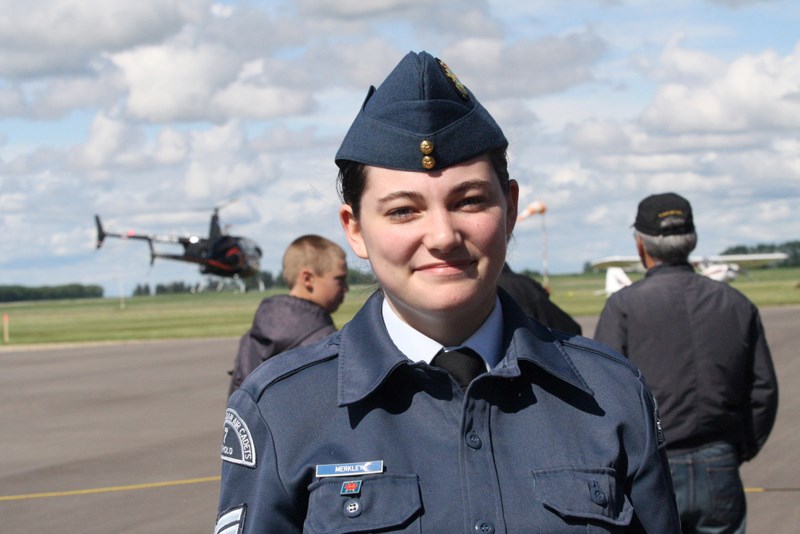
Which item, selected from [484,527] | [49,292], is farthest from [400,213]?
[49,292]

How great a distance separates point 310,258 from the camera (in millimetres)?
6344

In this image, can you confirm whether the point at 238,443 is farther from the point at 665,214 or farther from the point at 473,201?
the point at 665,214

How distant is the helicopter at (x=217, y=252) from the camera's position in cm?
7256

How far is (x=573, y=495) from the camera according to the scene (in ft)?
6.59

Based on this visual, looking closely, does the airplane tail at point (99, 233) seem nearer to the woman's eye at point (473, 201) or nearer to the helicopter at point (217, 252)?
the helicopter at point (217, 252)

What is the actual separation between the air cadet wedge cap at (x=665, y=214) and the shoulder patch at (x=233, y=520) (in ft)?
10.5

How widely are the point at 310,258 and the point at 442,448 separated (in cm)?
436

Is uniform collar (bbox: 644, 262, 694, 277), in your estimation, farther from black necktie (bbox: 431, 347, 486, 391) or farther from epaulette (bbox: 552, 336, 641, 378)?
black necktie (bbox: 431, 347, 486, 391)

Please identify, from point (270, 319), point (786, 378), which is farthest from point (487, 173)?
point (786, 378)

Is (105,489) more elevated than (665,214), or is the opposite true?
(665,214)

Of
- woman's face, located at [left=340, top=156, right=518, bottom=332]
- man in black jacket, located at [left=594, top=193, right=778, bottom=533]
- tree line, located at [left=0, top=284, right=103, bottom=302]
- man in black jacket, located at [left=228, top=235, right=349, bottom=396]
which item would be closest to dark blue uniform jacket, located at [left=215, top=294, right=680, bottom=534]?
woman's face, located at [left=340, top=156, right=518, bottom=332]

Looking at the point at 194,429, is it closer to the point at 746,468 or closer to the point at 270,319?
the point at 746,468

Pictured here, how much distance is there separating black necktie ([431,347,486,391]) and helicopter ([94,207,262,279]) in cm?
7094

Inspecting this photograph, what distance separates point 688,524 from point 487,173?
294 centimetres
